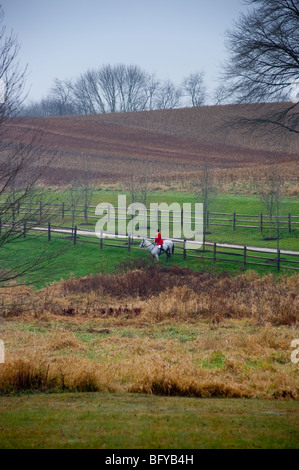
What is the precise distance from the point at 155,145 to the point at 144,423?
6346 cm

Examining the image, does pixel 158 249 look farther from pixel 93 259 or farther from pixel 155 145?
pixel 155 145

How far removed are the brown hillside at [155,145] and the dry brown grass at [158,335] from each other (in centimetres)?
2699

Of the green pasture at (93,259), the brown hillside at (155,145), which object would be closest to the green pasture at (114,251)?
the green pasture at (93,259)

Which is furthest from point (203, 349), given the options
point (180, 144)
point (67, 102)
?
point (67, 102)

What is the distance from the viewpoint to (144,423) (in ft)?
20.6

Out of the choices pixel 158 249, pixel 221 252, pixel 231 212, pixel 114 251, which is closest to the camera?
pixel 221 252

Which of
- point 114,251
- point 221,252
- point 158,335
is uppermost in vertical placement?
point 221,252

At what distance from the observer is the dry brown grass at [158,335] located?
28.4ft

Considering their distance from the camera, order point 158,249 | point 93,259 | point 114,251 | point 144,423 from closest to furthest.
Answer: point 144,423 < point 158,249 < point 93,259 < point 114,251

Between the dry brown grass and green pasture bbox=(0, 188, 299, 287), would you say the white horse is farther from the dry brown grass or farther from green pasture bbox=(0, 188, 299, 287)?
the dry brown grass

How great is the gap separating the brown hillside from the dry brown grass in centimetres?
2699

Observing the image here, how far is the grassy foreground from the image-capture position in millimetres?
5574

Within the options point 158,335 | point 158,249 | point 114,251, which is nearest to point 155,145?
point 114,251

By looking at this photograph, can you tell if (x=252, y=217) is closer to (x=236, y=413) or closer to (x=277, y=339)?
(x=277, y=339)
